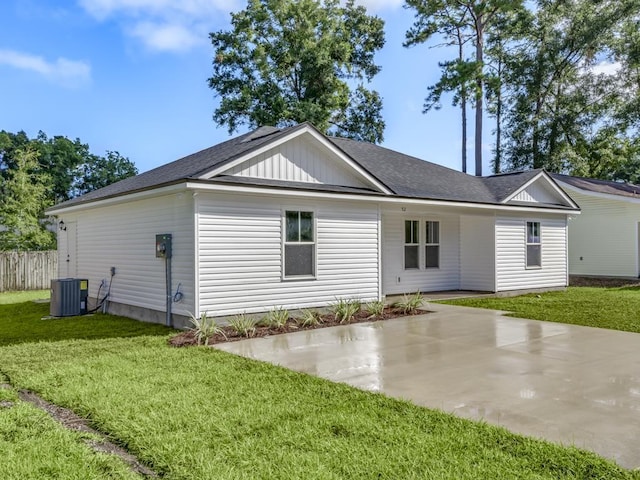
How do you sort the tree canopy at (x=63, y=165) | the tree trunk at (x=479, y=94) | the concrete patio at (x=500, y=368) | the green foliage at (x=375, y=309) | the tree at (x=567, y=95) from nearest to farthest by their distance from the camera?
1. the concrete patio at (x=500, y=368)
2. the green foliage at (x=375, y=309)
3. the tree trunk at (x=479, y=94)
4. the tree at (x=567, y=95)
5. the tree canopy at (x=63, y=165)

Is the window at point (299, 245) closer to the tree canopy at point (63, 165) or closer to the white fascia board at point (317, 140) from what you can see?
the white fascia board at point (317, 140)

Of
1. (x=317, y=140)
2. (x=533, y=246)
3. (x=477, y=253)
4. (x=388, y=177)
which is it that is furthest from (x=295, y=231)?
(x=533, y=246)

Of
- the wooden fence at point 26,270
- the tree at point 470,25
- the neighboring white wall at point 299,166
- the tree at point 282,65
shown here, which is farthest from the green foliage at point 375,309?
the tree at point 470,25

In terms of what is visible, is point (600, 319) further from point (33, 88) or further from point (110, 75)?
point (33, 88)

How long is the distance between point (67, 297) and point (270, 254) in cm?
495

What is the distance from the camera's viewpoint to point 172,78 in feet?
52.5

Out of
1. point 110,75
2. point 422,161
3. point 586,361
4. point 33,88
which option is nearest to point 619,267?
point 422,161

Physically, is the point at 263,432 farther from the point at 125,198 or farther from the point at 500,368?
the point at 125,198

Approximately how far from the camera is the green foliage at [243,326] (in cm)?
817

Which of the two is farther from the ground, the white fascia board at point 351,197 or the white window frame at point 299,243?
the white fascia board at point 351,197

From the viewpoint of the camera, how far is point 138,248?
10102mm

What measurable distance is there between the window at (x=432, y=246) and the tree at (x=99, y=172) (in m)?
29.4

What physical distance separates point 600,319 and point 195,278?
8.02 meters

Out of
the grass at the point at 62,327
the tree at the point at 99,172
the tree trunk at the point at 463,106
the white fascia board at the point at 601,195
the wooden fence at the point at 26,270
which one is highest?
the tree trunk at the point at 463,106
